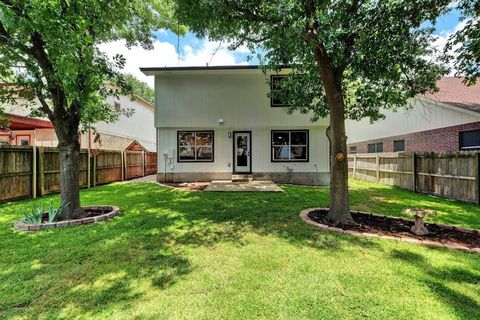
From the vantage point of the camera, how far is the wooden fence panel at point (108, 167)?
41.0 feet

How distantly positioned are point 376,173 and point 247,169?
701 cm

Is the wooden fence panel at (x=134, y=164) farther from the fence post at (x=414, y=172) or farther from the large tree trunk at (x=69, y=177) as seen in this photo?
the fence post at (x=414, y=172)

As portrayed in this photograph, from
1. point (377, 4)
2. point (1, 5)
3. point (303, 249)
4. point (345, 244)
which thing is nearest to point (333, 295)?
point (303, 249)

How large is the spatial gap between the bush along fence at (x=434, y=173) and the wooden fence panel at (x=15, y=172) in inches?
559

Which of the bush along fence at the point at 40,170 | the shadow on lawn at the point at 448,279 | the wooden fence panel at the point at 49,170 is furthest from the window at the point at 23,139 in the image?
the shadow on lawn at the point at 448,279

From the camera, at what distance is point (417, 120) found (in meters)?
14.8

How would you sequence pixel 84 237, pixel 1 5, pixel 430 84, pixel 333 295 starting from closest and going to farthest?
pixel 333 295 < pixel 1 5 < pixel 84 237 < pixel 430 84

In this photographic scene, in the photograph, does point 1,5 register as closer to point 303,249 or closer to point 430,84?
point 303,249

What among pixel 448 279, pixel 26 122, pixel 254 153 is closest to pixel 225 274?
pixel 448 279

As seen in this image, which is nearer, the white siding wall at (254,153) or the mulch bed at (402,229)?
the mulch bed at (402,229)

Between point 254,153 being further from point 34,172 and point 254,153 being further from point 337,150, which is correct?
point 34,172

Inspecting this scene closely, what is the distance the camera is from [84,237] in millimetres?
4602

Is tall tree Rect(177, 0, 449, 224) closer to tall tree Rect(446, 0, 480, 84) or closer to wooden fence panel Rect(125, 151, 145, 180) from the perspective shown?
tall tree Rect(446, 0, 480, 84)

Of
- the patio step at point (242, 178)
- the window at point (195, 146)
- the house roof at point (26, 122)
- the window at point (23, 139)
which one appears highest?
the house roof at point (26, 122)
